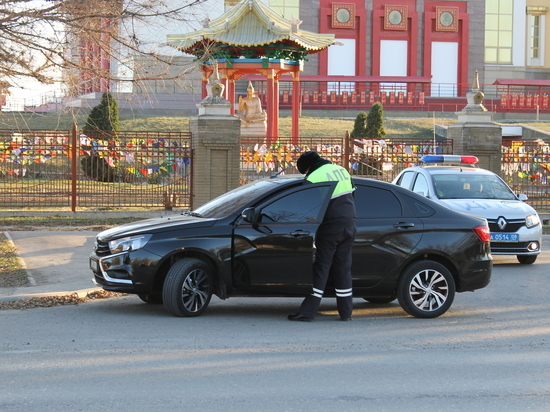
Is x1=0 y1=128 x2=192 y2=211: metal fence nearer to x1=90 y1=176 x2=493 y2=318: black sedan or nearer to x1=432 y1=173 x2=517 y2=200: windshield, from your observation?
x1=432 y1=173 x2=517 y2=200: windshield

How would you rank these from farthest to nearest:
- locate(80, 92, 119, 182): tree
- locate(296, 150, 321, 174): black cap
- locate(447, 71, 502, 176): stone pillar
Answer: locate(447, 71, 502, 176): stone pillar → locate(80, 92, 119, 182): tree → locate(296, 150, 321, 174): black cap

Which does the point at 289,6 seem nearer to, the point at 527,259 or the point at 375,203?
the point at 527,259

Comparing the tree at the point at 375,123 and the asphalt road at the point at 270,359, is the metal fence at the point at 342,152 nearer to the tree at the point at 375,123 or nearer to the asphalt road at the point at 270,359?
the asphalt road at the point at 270,359

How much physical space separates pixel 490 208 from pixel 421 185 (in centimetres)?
161

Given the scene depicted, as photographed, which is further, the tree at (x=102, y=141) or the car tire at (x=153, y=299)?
the tree at (x=102, y=141)

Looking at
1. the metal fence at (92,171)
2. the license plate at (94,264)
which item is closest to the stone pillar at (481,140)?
the metal fence at (92,171)

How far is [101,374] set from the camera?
641 centimetres

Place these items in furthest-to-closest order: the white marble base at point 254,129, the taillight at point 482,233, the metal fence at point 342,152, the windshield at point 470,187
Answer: the white marble base at point 254,129 < the metal fence at point 342,152 < the windshield at point 470,187 < the taillight at point 482,233

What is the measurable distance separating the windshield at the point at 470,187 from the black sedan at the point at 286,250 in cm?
503

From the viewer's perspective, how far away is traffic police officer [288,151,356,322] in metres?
8.54

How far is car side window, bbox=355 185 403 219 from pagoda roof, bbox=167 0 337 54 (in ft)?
70.3

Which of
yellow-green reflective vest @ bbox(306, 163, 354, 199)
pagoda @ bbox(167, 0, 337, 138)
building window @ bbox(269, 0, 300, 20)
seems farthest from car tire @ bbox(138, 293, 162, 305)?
building window @ bbox(269, 0, 300, 20)

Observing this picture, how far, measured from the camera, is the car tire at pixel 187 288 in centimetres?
852

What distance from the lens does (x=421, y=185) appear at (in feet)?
48.6
